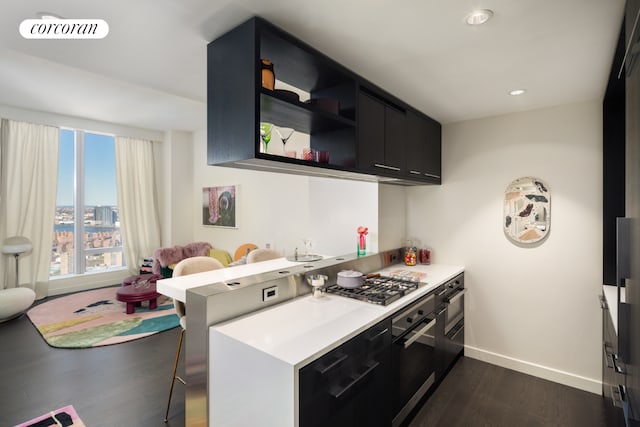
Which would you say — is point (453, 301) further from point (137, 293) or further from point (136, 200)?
point (136, 200)

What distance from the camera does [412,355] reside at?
2.04 m

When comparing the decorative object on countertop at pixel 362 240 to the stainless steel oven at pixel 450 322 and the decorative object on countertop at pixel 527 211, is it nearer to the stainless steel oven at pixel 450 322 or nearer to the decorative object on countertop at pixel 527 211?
the stainless steel oven at pixel 450 322

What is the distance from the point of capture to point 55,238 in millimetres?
5285

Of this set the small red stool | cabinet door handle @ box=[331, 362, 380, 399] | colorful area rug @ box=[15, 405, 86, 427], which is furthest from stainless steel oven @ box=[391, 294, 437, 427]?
the small red stool

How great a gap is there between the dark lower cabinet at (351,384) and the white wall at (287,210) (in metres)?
1.40

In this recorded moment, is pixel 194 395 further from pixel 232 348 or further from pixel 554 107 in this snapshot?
pixel 554 107

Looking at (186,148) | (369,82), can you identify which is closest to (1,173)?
(186,148)

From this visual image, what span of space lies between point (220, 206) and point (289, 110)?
422 cm

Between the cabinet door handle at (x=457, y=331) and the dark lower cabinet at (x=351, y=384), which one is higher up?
the dark lower cabinet at (x=351, y=384)

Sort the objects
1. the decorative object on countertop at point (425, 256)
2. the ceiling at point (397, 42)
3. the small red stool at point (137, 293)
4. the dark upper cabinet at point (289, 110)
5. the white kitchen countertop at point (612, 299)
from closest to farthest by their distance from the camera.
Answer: the ceiling at point (397, 42) → the dark upper cabinet at point (289, 110) → the white kitchen countertop at point (612, 299) → the decorative object on countertop at point (425, 256) → the small red stool at point (137, 293)

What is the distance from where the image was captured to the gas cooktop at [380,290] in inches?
77.5

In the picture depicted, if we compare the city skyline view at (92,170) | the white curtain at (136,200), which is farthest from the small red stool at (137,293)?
the city skyline view at (92,170)

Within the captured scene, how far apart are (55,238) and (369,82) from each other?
5.86m

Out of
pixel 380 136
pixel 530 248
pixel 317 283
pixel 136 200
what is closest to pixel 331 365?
pixel 317 283
